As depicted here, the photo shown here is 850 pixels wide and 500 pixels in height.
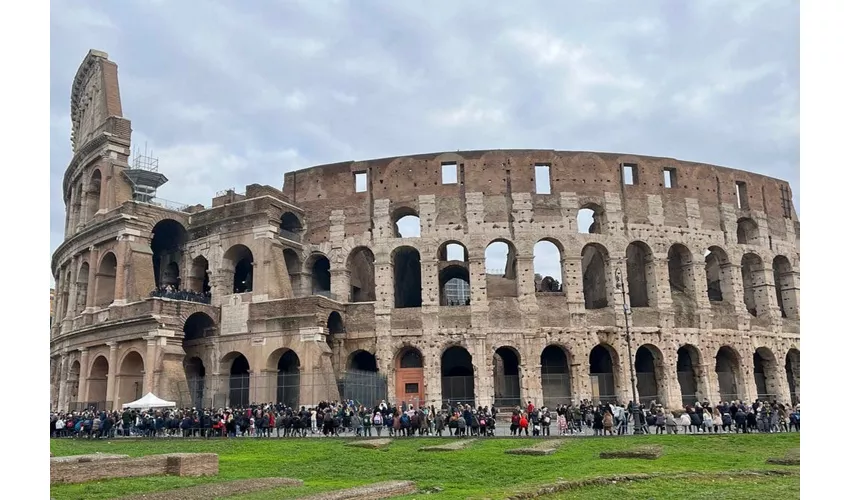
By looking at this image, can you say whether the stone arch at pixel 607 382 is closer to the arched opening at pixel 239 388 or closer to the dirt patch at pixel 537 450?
the dirt patch at pixel 537 450

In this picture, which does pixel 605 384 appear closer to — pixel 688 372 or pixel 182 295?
pixel 688 372

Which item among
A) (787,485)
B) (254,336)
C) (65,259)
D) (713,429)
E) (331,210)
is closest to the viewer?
(787,485)

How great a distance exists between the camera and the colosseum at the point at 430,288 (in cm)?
2841

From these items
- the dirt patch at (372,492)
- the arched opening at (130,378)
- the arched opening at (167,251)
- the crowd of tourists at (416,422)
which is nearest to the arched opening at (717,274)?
the crowd of tourists at (416,422)

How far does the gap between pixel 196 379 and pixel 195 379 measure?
0.04 metres

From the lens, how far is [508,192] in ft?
99.0

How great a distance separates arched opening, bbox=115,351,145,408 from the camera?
28422mm

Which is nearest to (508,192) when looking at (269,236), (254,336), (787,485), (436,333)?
(436,333)

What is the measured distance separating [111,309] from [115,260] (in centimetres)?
334

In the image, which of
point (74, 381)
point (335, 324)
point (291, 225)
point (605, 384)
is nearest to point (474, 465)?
point (335, 324)

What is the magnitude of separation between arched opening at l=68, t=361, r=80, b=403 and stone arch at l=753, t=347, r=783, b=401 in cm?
3066

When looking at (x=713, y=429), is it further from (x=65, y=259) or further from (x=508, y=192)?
(x=65, y=259)

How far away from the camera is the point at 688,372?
103 feet

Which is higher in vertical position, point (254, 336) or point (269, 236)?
point (269, 236)
